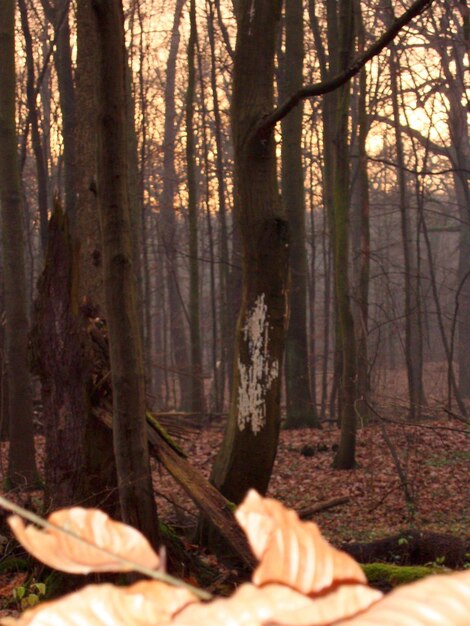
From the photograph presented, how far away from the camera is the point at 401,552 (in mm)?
6824

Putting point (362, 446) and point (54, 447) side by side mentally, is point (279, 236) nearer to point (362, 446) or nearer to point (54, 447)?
point (54, 447)

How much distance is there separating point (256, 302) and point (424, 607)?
6.56 metres

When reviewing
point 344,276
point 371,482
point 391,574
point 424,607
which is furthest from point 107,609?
point 344,276

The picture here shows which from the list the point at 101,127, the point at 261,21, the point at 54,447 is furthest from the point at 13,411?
the point at 101,127

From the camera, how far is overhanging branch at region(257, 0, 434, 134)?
5.41 metres

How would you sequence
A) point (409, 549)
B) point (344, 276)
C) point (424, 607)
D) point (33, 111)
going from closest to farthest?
point (424, 607), point (409, 549), point (344, 276), point (33, 111)

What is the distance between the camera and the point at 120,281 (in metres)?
4.26

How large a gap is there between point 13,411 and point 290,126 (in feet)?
26.0

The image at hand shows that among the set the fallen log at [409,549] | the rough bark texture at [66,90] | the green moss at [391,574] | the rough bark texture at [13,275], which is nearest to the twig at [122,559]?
the green moss at [391,574]

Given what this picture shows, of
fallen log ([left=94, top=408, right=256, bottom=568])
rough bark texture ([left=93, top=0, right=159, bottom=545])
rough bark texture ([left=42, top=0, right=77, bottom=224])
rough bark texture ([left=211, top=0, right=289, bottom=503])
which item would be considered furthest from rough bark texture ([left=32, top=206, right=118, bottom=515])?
rough bark texture ([left=42, top=0, right=77, bottom=224])

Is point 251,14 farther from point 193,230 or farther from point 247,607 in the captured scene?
point 193,230

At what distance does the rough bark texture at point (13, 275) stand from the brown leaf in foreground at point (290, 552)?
9408mm

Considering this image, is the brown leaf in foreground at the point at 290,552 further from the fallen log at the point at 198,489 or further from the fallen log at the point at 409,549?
the fallen log at the point at 409,549

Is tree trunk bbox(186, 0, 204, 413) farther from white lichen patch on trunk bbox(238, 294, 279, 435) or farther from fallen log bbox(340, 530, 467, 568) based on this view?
fallen log bbox(340, 530, 467, 568)
